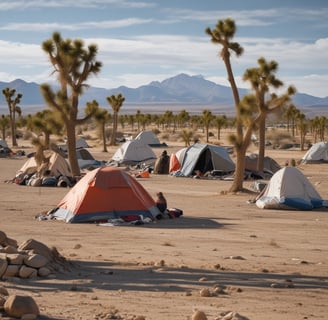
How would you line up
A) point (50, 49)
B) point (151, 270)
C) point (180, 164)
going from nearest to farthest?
point (151, 270) < point (50, 49) < point (180, 164)

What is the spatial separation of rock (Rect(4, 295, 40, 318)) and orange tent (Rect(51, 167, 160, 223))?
10098 millimetres

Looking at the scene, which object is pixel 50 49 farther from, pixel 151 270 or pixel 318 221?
pixel 151 270

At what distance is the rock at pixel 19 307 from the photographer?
26.1 feet

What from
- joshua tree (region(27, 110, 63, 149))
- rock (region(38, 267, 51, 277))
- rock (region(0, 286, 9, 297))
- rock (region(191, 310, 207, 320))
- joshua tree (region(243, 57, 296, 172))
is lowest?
rock (region(38, 267, 51, 277))

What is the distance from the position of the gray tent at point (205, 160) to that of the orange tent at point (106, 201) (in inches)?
636

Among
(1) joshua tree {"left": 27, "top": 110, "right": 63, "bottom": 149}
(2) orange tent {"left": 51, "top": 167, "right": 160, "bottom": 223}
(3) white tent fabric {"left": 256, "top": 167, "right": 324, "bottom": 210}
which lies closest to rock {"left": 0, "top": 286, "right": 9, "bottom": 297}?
(2) orange tent {"left": 51, "top": 167, "right": 160, "bottom": 223}

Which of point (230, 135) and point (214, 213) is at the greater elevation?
point (230, 135)

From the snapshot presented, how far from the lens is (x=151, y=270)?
11453 mm

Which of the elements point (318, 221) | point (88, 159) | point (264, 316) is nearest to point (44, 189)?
point (318, 221)

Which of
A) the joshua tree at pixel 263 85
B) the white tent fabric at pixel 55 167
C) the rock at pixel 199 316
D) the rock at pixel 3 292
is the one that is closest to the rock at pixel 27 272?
the rock at pixel 3 292

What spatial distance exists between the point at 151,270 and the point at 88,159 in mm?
31736

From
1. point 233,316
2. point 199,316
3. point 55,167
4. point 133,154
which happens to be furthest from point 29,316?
point 133,154

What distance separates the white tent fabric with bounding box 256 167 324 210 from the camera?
21750 millimetres

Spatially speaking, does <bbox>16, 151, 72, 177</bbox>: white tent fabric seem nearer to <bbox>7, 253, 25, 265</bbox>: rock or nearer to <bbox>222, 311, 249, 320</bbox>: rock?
<bbox>7, 253, 25, 265</bbox>: rock
